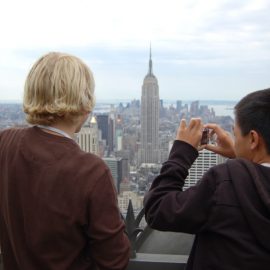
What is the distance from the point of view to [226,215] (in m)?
1.58

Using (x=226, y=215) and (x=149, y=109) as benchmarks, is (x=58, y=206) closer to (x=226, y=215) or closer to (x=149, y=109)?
(x=226, y=215)

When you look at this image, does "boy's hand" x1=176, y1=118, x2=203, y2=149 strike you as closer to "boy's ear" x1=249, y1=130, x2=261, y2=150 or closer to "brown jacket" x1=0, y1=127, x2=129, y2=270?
"boy's ear" x1=249, y1=130, x2=261, y2=150

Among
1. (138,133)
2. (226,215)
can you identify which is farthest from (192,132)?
(138,133)

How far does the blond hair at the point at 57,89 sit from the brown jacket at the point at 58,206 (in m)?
0.09

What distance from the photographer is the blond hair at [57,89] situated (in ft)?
5.51

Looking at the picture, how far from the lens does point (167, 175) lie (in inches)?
69.9

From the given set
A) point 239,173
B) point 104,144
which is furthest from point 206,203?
point 104,144

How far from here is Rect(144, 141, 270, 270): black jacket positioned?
155 cm

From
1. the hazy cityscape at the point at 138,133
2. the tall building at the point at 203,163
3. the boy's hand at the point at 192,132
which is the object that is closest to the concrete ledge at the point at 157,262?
the hazy cityscape at the point at 138,133

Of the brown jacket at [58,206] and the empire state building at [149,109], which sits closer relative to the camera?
the brown jacket at [58,206]

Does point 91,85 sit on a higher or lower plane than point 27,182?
higher

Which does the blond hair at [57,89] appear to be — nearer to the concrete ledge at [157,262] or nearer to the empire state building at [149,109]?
the concrete ledge at [157,262]

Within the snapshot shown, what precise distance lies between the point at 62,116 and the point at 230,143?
29.8 inches

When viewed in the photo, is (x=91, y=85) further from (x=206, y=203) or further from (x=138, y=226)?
(x=138, y=226)
